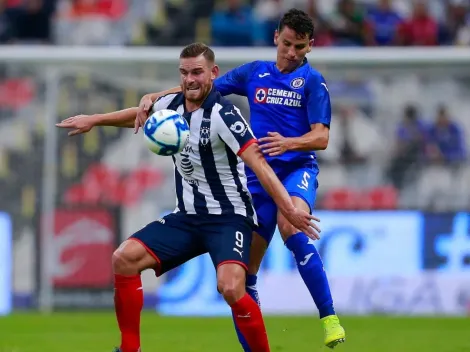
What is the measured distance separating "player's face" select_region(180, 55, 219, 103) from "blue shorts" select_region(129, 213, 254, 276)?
2.64ft

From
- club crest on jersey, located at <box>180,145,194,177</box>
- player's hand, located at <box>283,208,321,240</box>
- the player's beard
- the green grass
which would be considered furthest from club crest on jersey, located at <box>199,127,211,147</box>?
the green grass

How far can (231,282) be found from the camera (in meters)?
7.00

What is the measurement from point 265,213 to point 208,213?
0.94 m

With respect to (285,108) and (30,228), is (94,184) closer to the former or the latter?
(30,228)

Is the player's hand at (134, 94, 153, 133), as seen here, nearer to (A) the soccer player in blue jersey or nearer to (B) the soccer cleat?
(A) the soccer player in blue jersey

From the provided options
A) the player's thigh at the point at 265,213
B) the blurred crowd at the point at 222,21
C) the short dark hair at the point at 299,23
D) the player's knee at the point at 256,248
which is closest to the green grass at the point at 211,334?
the player's knee at the point at 256,248

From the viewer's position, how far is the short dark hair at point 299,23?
8008 mm

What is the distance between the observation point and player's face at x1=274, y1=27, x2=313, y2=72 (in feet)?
26.5

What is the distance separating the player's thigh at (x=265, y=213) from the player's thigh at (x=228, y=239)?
2.56ft

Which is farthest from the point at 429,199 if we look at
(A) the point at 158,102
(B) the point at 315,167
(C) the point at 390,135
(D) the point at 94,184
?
(A) the point at 158,102

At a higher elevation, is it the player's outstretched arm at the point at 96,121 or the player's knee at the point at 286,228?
the player's outstretched arm at the point at 96,121

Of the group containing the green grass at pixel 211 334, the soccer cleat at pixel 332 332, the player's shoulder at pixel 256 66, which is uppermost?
the player's shoulder at pixel 256 66

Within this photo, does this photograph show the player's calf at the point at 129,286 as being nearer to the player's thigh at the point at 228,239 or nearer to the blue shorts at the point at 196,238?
the blue shorts at the point at 196,238

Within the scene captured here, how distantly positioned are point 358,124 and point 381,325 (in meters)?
3.30
